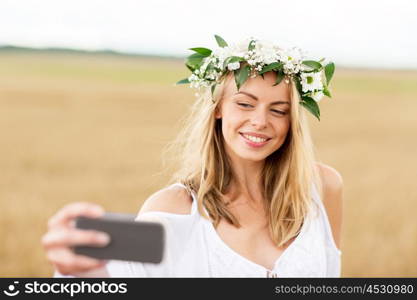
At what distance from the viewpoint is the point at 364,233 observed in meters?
8.17

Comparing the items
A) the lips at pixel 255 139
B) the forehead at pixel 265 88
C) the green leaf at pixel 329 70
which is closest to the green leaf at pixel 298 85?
the forehead at pixel 265 88

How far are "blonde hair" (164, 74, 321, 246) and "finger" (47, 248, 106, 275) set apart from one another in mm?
1390

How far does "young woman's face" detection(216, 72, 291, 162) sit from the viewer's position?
2.86 meters

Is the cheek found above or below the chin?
above

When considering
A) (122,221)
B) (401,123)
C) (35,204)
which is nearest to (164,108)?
(401,123)

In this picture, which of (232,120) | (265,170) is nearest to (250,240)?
(265,170)

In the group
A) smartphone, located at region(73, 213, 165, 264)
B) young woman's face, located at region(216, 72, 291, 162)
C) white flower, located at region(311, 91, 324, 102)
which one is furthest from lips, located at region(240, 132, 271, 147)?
smartphone, located at region(73, 213, 165, 264)

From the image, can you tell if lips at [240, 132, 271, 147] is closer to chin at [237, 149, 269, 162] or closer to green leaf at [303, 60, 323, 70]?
chin at [237, 149, 269, 162]

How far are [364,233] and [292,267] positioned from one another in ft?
18.1

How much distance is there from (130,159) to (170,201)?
9152 millimetres

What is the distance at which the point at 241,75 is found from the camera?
2.90 m

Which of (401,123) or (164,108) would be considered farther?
(164,108)

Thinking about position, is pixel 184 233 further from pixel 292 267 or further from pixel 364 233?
pixel 364 233

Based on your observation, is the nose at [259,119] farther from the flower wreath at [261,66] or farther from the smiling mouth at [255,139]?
the flower wreath at [261,66]
